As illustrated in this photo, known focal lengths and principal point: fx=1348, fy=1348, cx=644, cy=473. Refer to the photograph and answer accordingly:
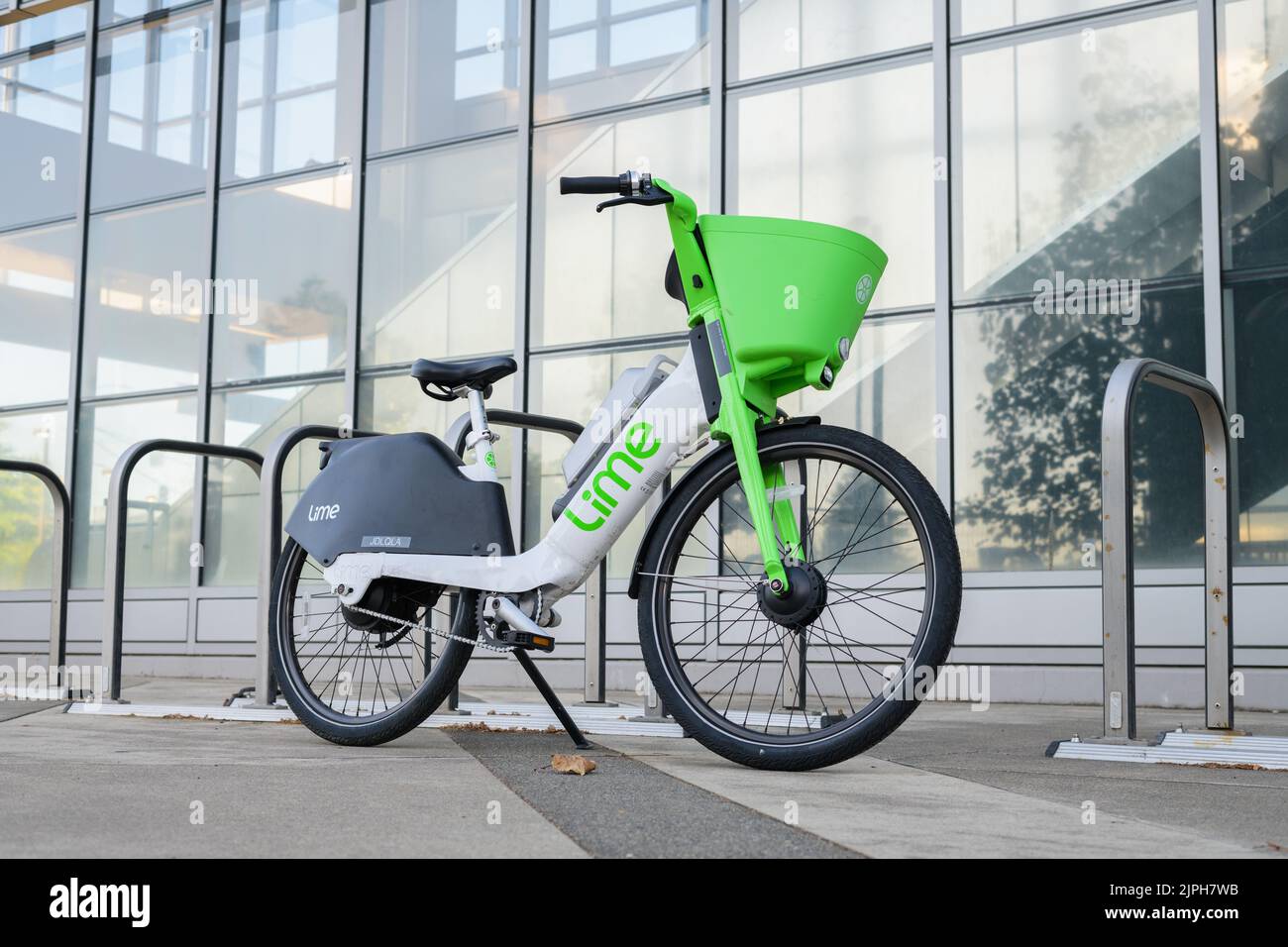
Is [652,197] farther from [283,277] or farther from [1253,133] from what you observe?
[283,277]

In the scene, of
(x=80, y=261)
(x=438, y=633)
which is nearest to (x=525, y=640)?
(x=438, y=633)

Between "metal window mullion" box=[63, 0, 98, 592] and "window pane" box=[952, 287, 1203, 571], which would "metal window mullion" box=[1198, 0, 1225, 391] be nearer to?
"window pane" box=[952, 287, 1203, 571]

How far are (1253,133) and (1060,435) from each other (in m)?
1.63

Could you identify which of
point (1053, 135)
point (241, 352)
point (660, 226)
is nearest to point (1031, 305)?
point (1053, 135)

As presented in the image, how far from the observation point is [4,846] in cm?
201

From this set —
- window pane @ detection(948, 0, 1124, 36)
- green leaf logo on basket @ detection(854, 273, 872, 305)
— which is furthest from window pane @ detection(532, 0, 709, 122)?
green leaf logo on basket @ detection(854, 273, 872, 305)

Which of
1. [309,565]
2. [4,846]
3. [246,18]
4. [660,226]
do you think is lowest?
[4,846]

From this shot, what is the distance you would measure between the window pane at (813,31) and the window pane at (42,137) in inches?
221

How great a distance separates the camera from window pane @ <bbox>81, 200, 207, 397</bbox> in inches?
378

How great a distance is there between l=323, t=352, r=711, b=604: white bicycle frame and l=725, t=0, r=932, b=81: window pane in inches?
178
